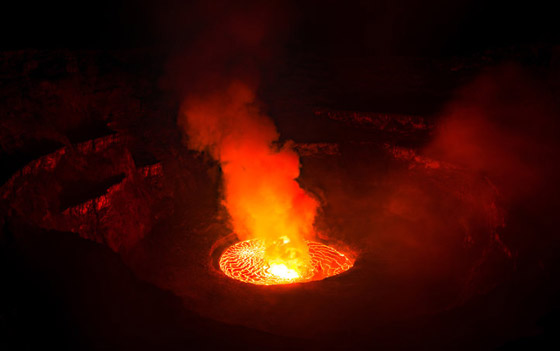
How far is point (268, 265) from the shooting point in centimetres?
1027

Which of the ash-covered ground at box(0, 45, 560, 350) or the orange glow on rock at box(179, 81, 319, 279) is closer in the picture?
the ash-covered ground at box(0, 45, 560, 350)

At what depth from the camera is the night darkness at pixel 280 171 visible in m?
6.09

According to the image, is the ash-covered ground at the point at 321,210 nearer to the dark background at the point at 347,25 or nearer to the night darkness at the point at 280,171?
the night darkness at the point at 280,171

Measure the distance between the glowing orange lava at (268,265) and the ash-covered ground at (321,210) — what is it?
384 millimetres

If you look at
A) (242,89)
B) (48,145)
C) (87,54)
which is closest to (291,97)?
(242,89)

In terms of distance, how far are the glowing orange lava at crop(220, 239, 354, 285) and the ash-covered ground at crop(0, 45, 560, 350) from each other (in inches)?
15.1

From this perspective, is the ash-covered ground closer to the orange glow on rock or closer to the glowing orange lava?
the glowing orange lava

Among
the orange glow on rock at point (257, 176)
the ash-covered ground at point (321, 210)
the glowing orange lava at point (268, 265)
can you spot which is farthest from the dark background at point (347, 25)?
the glowing orange lava at point (268, 265)

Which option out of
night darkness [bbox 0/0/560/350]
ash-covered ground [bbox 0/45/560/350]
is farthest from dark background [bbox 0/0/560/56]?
ash-covered ground [bbox 0/45/560/350]

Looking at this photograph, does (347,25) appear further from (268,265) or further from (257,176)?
(268,265)

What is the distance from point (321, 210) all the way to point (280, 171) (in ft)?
5.98

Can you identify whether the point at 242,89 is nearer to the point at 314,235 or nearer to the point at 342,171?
the point at 342,171

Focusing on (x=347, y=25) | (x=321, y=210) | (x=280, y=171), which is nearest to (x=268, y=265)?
(x=321, y=210)

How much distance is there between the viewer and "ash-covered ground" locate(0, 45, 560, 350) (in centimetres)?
591
